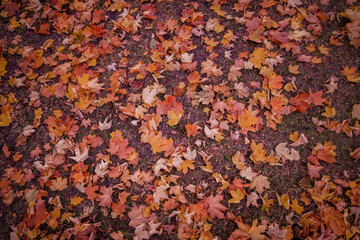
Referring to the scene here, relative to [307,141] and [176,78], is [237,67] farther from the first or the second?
[307,141]

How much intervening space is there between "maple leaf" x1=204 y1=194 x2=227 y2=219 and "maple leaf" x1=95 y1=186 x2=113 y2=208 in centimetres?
116

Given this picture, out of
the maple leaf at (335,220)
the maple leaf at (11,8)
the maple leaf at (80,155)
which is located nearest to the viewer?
the maple leaf at (335,220)

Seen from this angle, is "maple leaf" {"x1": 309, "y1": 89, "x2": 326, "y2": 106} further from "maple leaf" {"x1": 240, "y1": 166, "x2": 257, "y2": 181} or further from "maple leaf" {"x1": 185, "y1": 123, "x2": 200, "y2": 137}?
"maple leaf" {"x1": 185, "y1": 123, "x2": 200, "y2": 137}

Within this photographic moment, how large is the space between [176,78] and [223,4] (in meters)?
1.55

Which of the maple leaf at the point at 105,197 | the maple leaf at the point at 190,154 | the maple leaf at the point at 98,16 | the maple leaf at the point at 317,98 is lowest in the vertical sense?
the maple leaf at the point at 105,197

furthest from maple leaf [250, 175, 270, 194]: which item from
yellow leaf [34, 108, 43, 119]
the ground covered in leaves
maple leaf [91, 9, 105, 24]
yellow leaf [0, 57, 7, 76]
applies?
yellow leaf [0, 57, 7, 76]

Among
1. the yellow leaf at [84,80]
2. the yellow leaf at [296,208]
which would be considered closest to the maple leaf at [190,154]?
the yellow leaf at [296,208]

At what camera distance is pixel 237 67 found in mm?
2812

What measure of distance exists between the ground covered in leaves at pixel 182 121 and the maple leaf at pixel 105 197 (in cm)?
1

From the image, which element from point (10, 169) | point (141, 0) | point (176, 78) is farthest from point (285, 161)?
point (10, 169)

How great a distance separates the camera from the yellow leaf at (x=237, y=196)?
2.26 m

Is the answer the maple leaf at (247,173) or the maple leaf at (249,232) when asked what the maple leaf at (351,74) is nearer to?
the maple leaf at (247,173)

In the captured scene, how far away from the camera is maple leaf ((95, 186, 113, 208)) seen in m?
2.35

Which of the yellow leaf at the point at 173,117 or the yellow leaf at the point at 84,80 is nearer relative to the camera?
the yellow leaf at the point at 173,117
